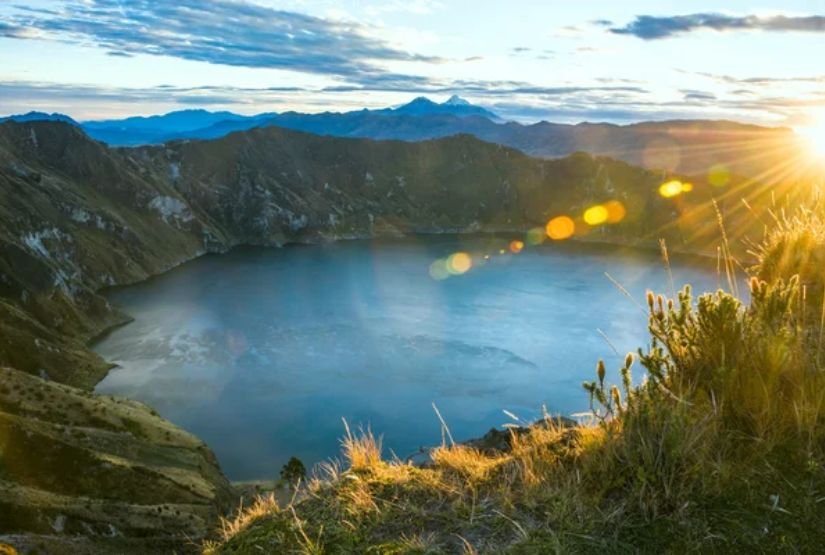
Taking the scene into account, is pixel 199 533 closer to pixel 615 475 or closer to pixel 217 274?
pixel 615 475

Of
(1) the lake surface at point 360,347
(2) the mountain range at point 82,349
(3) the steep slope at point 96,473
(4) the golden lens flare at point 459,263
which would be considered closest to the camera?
(3) the steep slope at point 96,473

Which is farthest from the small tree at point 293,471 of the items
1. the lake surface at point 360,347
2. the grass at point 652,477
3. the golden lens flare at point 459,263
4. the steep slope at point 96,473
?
the golden lens flare at point 459,263

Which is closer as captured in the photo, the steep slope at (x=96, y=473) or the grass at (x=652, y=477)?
the grass at (x=652, y=477)

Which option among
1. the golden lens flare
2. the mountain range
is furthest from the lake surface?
the mountain range

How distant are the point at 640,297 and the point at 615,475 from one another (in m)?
130

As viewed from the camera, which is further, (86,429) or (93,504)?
(86,429)

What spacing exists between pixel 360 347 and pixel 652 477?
102702 millimetres

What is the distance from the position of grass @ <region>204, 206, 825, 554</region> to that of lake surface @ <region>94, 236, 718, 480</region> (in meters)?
65.0

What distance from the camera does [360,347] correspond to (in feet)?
351

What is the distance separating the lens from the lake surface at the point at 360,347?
79.8m

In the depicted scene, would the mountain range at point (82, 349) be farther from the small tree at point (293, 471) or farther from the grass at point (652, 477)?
the small tree at point (293, 471)

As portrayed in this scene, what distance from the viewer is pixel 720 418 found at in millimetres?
6121

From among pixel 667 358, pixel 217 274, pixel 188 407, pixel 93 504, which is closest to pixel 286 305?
pixel 217 274

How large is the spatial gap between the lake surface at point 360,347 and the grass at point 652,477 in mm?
64993
